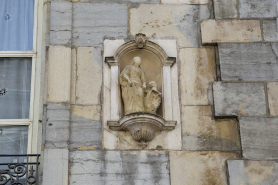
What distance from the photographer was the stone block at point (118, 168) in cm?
842

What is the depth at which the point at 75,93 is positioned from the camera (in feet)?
29.6

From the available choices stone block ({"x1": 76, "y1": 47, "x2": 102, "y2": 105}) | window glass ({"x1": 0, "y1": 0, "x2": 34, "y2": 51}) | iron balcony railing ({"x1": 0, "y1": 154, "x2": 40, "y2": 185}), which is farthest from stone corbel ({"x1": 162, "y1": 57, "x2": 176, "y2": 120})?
window glass ({"x1": 0, "y1": 0, "x2": 34, "y2": 51})

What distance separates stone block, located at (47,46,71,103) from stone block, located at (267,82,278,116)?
2.85 m

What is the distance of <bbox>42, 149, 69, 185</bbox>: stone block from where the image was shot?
8.37 metres

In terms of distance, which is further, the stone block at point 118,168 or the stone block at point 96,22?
the stone block at point 96,22

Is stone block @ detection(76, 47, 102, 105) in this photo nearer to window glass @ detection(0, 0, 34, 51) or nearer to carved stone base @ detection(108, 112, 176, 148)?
carved stone base @ detection(108, 112, 176, 148)

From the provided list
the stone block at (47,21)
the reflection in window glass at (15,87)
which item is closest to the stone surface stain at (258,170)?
the reflection in window glass at (15,87)

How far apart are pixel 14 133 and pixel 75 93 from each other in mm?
1049

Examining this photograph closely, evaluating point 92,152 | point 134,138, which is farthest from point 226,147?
point 92,152

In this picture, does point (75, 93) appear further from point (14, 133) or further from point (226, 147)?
point (226, 147)

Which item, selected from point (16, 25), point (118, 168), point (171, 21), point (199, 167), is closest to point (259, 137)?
point (199, 167)

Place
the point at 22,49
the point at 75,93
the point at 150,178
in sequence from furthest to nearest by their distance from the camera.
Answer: the point at 22,49 → the point at 75,93 → the point at 150,178

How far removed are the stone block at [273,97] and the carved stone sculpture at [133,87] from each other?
5.88 ft

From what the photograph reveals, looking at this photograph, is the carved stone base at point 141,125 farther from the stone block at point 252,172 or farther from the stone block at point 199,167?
the stone block at point 252,172
